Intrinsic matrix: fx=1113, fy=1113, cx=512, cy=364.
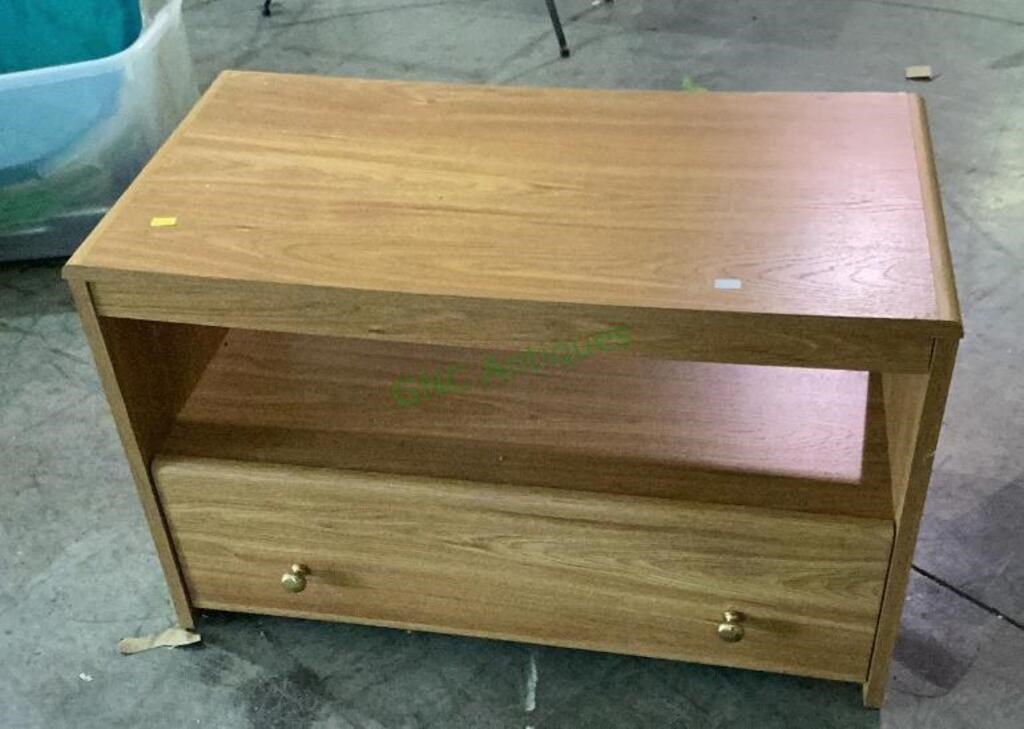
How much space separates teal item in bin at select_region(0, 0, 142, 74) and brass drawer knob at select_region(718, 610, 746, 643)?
4.16 ft

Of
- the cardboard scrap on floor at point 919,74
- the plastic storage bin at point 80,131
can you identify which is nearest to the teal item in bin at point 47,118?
the plastic storage bin at point 80,131

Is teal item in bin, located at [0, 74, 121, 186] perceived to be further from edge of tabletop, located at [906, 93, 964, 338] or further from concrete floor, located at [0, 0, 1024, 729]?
edge of tabletop, located at [906, 93, 964, 338]

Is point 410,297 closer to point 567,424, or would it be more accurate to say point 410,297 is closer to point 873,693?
point 567,424

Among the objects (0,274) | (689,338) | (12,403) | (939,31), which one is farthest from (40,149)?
(939,31)

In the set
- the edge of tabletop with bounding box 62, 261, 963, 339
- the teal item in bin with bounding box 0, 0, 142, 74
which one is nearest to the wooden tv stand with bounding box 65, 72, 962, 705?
the edge of tabletop with bounding box 62, 261, 963, 339

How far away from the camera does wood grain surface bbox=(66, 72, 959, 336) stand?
83 cm

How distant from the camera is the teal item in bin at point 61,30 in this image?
5.43ft

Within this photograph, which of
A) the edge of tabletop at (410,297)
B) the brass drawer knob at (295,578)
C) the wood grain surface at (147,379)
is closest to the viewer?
the edge of tabletop at (410,297)

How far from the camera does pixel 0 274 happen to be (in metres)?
1.66

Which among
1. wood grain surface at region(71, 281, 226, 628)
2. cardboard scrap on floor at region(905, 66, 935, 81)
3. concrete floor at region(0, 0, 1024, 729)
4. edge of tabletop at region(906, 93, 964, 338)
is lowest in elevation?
concrete floor at region(0, 0, 1024, 729)

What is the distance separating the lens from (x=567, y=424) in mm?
1019

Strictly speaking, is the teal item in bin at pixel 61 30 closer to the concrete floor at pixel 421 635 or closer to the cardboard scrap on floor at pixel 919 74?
the concrete floor at pixel 421 635

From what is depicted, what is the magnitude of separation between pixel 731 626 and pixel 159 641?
0.57m

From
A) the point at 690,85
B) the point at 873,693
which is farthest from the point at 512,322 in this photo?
the point at 690,85
